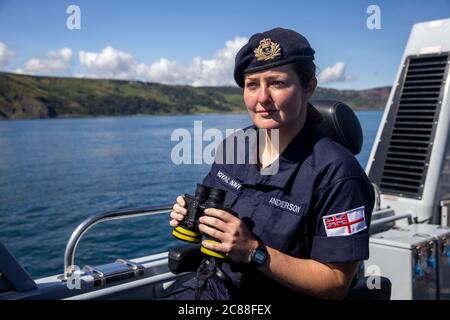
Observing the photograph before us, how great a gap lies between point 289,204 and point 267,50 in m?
0.59

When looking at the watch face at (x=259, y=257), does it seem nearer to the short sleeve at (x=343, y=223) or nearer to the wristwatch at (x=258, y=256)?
the wristwatch at (x=258, y=256)

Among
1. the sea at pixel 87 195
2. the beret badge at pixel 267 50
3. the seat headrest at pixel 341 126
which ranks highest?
the beret badge at pixel 267 50

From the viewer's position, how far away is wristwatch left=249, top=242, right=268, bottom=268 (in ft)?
5.10

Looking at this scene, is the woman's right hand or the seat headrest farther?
the seat headrest

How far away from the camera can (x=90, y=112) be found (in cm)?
10031

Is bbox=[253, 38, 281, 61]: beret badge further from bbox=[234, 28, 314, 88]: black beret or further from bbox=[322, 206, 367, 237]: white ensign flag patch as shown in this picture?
bbox=[322, 206, 367, 237]: white ensign flag patch

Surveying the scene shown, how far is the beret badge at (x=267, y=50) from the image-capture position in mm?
1717

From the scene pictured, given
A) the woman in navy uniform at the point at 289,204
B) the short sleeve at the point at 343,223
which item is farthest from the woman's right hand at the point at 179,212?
the short sleeve at the point at 343,223

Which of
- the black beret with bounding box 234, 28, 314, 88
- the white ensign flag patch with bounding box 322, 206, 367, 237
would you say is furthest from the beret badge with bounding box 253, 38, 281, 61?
the white ensign flag patch with bounding box 322, 206, 367, 237

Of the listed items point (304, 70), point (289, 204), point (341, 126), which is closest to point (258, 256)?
point (289, 204)

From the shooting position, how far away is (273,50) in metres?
1.72

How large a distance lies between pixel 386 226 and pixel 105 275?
2518 millimetres

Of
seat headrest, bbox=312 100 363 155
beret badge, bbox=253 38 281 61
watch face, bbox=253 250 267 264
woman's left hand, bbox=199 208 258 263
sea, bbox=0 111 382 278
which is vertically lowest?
sea, bbox=0 111 382 278

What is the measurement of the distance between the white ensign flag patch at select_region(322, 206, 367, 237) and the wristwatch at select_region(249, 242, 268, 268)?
0.27m
